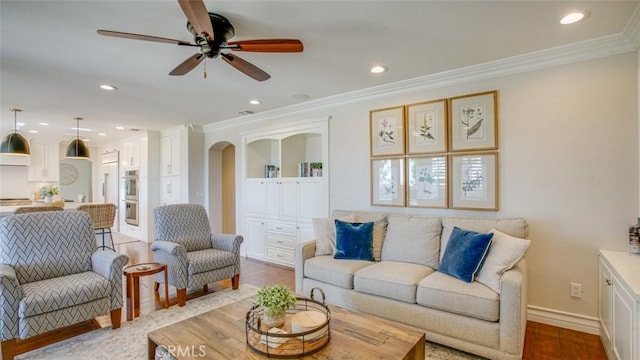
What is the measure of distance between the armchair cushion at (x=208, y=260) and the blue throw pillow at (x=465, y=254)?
240 cm

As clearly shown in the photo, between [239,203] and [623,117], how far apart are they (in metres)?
5.17

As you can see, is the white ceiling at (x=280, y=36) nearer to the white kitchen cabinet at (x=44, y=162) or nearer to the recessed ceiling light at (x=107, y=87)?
the recessed ceiling light at (x=107, y=87)

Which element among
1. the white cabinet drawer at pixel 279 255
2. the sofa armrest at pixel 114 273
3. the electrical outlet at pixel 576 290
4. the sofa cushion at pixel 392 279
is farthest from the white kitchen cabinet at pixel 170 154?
the electrical outlet at pixel 576 290

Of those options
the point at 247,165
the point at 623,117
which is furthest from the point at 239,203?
the point at 623,117

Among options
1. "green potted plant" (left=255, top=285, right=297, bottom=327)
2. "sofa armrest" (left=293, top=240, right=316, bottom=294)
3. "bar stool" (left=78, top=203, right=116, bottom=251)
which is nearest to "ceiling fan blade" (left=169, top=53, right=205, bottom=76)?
"green potted plant" (left=255, top=285, right=297, bottom=327)

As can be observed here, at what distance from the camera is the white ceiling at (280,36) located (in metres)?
2.06

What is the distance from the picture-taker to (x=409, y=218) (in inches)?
132

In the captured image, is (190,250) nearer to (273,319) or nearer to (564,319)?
(273,319)

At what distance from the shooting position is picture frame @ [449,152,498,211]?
310 cm

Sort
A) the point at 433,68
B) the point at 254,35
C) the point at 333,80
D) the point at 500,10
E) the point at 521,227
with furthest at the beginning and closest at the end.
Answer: the point at 333,80, the point at 433,68, the point at 521,227, the point at 254,35, the point at 500,10

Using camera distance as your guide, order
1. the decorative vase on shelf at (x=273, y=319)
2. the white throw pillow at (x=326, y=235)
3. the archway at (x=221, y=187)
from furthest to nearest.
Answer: the archway at (x=221, y=187) < the white throw pillow at (x=326, y=235) < the decorative vase on shelf at (x=273, y=319)

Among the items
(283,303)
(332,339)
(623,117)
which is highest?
(623,117)

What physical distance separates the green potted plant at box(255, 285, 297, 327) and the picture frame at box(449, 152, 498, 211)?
2254 millimetres

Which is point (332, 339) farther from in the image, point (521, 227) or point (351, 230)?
point (521, 227)
